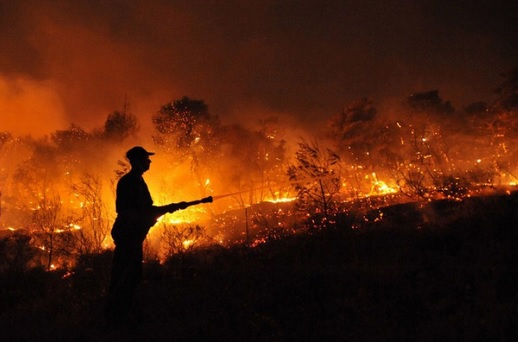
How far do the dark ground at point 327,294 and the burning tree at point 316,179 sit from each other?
4.37ft

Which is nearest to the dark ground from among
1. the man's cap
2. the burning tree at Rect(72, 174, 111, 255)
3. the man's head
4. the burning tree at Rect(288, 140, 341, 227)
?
the burning tree at Rect(288, 140, 341, 227)

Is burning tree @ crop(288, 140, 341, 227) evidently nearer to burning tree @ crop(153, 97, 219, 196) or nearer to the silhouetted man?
the silhouetted man

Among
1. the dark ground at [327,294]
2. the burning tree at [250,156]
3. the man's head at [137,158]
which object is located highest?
the burning tree at [250,156]

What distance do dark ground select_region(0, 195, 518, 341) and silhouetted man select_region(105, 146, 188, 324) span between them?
335 mm

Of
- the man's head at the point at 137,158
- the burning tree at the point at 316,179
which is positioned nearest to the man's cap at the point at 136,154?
the man's head at the point at 137,158

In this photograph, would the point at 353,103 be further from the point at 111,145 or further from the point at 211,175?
the point at 111,145

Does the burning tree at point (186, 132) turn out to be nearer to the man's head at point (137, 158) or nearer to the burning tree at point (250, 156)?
the burning tree at point (250, 156)

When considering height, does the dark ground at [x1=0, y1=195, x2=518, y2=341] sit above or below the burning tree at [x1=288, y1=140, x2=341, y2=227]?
below

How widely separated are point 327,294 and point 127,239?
3115 millimetres

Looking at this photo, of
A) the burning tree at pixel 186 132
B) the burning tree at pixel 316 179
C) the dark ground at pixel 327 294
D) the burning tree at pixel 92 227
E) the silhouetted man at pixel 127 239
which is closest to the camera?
the dark ground at pixel 327 294

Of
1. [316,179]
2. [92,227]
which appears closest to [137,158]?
[316,179]

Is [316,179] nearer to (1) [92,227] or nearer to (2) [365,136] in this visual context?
(1) [92,227]

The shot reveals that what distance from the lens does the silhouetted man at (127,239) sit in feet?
16.6

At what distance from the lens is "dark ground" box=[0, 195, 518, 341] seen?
4305 millimetres
